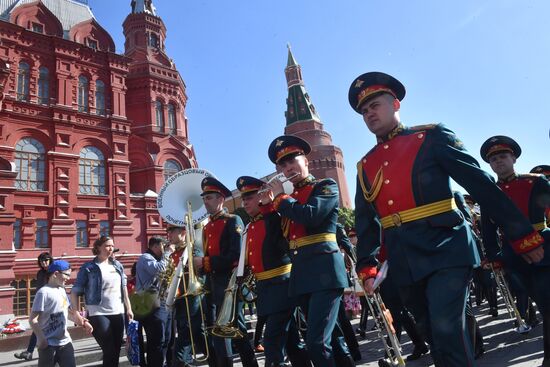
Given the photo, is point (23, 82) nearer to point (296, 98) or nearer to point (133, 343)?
point (133, 343)

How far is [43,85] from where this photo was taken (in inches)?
1158

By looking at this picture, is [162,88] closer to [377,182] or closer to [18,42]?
[18,42]

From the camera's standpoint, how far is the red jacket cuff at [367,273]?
9.52 ft

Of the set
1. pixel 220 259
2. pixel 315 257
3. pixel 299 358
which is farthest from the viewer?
pixel 220 259

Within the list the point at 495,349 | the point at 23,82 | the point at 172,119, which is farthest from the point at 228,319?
the point at 172,119

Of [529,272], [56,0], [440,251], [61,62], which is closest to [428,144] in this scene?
[440,251]

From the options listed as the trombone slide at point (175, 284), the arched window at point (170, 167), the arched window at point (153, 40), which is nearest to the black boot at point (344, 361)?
the trombone slide at point (175, 284)

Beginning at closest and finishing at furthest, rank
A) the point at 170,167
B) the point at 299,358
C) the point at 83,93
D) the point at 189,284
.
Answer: the point at 299,358, the point at 189,284, the point at 83,93, the point at 170,167

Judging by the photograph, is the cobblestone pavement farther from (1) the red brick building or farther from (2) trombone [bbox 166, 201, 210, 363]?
(1) the red brick building

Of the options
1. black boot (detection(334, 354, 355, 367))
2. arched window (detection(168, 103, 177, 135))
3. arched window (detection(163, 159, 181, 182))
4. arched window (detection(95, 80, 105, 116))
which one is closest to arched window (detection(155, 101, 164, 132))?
arched window (detection(168, 103, 177, 135))

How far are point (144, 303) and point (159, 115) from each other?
106 ft

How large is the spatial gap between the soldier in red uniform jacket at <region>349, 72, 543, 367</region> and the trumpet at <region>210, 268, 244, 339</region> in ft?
6.18

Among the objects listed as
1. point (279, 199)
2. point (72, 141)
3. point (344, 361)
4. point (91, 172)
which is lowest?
point (344, 361)

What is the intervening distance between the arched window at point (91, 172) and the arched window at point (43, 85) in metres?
4.25
